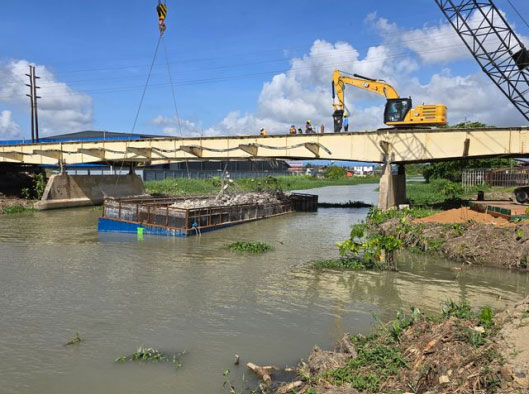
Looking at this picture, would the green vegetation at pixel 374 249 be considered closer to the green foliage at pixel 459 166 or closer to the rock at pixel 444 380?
the rock at pixel 444 380

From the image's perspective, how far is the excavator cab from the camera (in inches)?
1168

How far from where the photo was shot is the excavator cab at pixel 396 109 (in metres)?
29.7

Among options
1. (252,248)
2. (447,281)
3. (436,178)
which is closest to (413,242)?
(447,281)

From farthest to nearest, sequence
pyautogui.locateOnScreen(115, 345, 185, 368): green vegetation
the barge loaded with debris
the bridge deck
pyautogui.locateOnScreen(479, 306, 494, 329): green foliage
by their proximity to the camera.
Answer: the bridge deck, the barge loaded with debris, pyautogui.locateOnScreen(115, 345, 185, 368): green vegetation, pyautogui.locateOnScreen(479, 306, 494, 329): green foliage

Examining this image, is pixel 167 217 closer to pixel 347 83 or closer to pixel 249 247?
pixel 249 247

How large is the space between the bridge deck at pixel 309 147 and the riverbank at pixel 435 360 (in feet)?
69.2

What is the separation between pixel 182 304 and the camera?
12.6m

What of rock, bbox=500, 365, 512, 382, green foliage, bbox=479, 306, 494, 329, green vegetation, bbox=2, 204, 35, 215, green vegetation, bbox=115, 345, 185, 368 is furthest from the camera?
green vegetation, bbox=2, 204, 35, 215

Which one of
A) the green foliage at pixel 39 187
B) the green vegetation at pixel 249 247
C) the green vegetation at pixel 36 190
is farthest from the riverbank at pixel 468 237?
the green vegetation at pixel 36 190

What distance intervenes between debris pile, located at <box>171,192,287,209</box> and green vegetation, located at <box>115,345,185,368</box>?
768 inches

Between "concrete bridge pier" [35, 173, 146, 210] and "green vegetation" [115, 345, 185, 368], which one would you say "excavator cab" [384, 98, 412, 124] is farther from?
"concrete bridge pier" [35, 173, 146, 210]

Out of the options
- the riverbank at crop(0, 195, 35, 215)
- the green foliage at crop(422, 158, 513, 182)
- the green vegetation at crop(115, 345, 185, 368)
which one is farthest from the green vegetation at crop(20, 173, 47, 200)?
the green foliage at crop(422, 158, 513, 182)

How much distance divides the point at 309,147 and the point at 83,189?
25.2 m

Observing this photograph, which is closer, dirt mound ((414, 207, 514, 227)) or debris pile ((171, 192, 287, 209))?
dirt mound ((414, 207, 514, 227))
